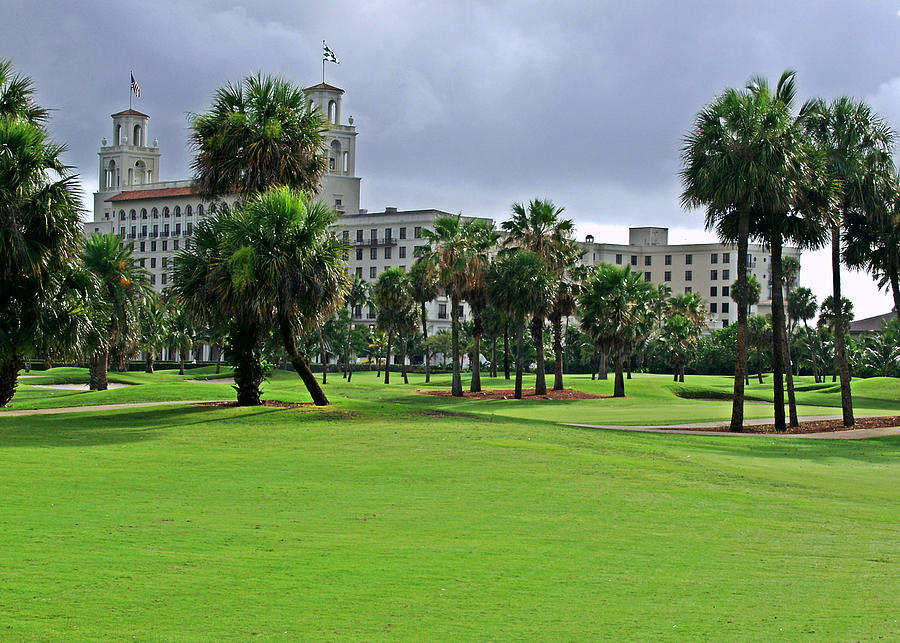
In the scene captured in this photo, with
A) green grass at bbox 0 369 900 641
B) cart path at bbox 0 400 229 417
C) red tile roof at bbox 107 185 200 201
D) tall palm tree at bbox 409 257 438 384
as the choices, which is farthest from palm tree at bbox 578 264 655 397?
red tile roof at bbox 107 185 200 201

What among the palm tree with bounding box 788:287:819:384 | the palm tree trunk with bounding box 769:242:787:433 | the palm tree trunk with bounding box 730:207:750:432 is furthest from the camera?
the palm tree with bounding box 788:287:819:384

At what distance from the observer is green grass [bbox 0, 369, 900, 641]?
745cm

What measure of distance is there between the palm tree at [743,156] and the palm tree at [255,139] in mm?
14412

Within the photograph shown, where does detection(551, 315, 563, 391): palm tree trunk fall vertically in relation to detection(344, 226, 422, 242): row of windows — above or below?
below

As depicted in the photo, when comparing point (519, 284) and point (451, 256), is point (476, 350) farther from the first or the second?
point (451, 256)

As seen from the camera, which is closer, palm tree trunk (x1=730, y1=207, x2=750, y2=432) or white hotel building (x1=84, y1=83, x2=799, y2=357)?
palm tree trunk (x1=730, y1=207, x2=750, y2=432)

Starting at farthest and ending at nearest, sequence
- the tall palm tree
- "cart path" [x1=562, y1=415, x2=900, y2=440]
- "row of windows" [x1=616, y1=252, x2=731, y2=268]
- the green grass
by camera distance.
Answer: "row of windows" [x1=616, y1=252, x2=731, y2=268]
the tall palm tree
"cart path" [x1=562, y1=415, x2=900, y2=440]
the green grass

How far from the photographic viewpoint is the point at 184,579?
27.7ft

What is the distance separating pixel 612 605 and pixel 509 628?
124cm

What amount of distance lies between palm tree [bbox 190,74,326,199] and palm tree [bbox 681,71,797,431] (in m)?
14.4

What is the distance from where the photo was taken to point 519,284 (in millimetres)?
58281

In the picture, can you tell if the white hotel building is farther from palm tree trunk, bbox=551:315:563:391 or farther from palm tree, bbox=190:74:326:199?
palm tree, bbox=190:74:326:199

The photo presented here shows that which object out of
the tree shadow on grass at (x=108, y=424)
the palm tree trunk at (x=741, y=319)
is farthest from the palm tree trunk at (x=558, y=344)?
the tree shadow on grass at (x=108, y=424)

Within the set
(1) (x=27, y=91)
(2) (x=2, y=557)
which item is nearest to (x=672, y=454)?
(2) (x=2, y=557)
